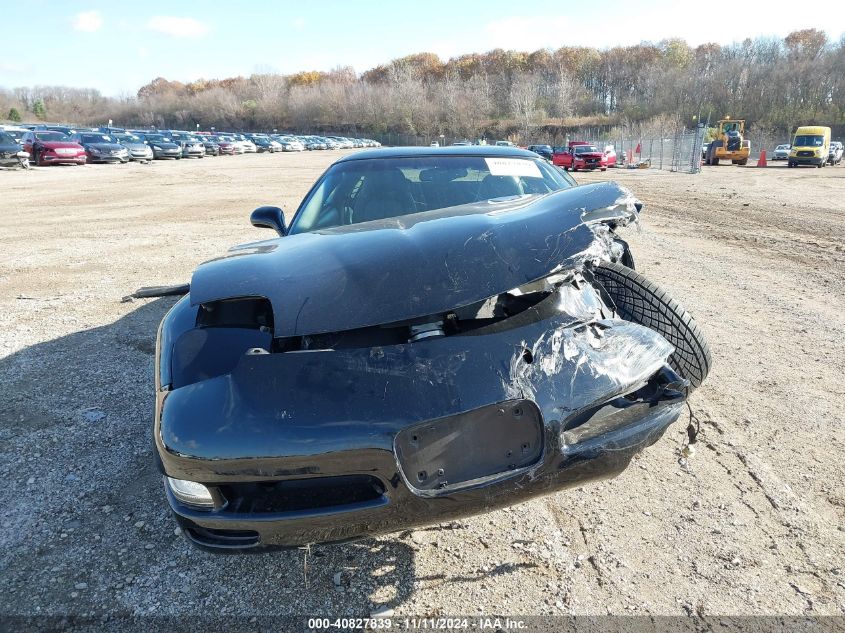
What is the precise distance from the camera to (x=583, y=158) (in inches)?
1003

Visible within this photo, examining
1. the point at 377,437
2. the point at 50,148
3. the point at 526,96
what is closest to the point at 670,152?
the point at 50,148

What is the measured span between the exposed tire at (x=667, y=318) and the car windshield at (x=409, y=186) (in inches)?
39.8

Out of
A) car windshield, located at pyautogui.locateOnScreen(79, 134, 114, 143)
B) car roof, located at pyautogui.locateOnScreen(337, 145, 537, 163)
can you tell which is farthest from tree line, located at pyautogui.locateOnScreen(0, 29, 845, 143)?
car roof, located at pyautogui.locateOnScreen(337, 145, 537, 163)

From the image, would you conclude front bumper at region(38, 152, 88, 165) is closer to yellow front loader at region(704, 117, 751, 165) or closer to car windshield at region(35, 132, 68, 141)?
car windshield at region(35, 132, 68, 141)

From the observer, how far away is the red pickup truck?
25.5 m

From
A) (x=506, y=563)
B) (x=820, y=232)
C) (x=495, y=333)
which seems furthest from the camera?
(x=820, y=232)

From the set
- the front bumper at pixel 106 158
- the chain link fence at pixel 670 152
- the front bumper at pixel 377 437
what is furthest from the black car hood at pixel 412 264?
the front bumper at pixel 106 158

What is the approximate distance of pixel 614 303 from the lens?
2.91m

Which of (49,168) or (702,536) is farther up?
(49,168)

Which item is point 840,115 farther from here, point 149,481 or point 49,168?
point 149,481

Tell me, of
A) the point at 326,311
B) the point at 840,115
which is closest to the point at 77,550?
the point at 326,311

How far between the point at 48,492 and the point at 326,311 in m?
1.81

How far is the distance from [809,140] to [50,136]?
38.5m

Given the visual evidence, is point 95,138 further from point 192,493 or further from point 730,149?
point 730,149
